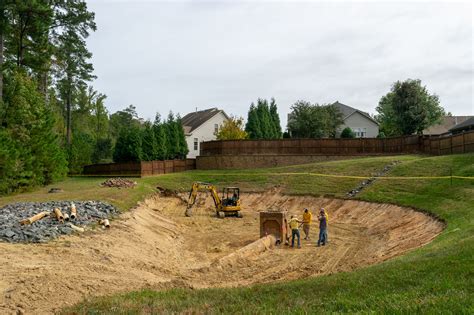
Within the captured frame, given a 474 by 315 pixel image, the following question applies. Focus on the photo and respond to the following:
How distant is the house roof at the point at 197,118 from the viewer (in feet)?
224

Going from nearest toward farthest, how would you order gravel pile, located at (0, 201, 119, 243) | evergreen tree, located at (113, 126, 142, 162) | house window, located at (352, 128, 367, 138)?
gravel pile, located at (0, 201, 119, 243) < evergreen tree, located at (113, 126, 142, 162) < house window, located at (352, 128, 367, 138)

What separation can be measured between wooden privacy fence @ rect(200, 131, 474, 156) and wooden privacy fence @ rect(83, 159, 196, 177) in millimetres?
3394

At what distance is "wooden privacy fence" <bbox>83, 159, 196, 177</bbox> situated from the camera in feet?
154

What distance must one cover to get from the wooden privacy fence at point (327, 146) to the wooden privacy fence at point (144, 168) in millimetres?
3394

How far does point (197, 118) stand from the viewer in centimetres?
7300

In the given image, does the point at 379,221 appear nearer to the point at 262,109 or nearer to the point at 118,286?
the point at 118,286

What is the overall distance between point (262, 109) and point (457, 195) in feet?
143

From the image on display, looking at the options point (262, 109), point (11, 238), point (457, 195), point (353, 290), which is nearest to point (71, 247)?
point (11, 238)

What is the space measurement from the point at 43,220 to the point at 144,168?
27.6 m

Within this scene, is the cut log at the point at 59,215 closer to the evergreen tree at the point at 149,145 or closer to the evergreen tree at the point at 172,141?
the evergreen tree at the point at 149,145

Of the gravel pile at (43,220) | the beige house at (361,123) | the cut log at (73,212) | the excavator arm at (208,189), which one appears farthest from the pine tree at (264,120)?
the cut log at (73,212)

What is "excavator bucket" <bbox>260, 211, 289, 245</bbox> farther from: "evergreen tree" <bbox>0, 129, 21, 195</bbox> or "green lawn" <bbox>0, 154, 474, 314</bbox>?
"evergreen tree" <bbox>0, 129, 21, 195</bbox>

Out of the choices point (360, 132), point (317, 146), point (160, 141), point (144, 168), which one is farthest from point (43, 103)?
point (360, 132)

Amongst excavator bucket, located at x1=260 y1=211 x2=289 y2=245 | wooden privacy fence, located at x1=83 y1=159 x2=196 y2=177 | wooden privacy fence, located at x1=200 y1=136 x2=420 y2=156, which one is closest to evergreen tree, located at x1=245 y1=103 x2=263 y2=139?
wooden privacy fence, located at x1=200 y1=136 x2=420 y2=156
